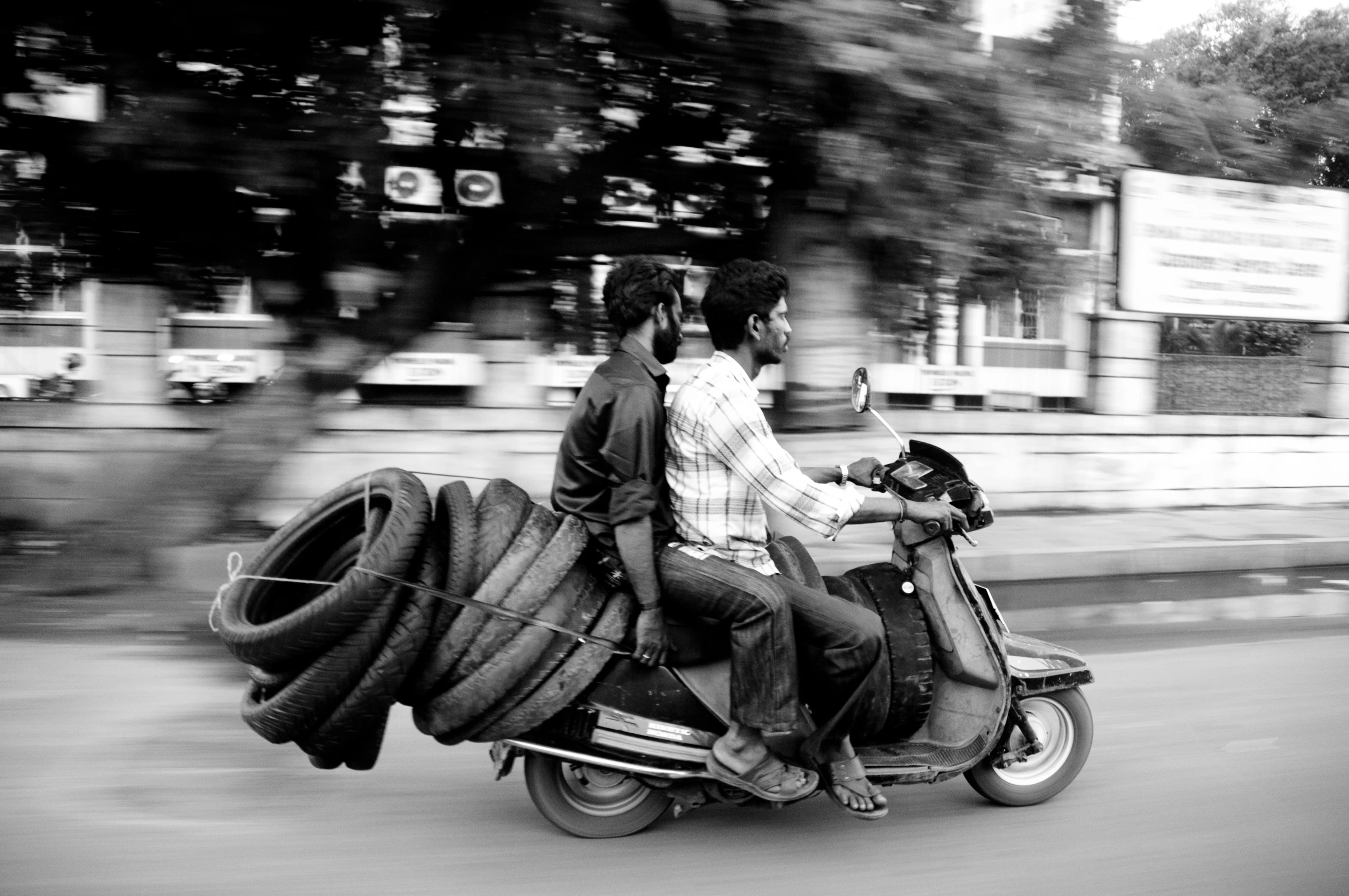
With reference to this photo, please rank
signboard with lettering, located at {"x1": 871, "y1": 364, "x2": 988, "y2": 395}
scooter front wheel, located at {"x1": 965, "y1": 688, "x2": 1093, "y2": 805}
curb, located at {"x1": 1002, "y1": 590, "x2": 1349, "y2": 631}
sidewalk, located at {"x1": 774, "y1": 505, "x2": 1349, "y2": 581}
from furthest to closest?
1. signboard with lettering, located at {"x1": 871, "y1": 364, "x2": 988, "y2": 395}
2. sidewalk, located at {"x1": 774, "y1": 505, "x2": 1349, "y2": 581}
3. curb, located at {"x1": 1002, "y1": 590, "x2": 1349, "y2": 631}
4. scooter front wheel, located at {"x1": 965, "y1": 688, "x2": 1093, "y2": 805}

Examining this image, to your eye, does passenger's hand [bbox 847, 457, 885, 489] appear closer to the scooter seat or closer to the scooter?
the scooter

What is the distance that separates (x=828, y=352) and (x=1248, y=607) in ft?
12.2

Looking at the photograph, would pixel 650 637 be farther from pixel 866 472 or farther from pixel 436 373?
pixel 436 373

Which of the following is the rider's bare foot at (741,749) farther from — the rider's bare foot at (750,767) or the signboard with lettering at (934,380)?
the signboard with lettering at (934,380)

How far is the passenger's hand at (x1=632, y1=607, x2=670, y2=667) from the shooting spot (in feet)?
11.7

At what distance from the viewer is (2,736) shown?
14.8 feet

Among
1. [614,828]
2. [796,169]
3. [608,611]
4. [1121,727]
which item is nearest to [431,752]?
[614,828]

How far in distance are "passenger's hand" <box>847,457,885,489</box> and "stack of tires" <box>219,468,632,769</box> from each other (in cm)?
88

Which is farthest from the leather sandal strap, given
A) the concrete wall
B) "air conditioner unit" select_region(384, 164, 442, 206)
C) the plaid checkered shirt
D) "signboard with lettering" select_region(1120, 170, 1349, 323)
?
"signboard with lettering" select_region(1120, 170, 1349, 323)

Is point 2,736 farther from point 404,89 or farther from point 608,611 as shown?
point 404,89

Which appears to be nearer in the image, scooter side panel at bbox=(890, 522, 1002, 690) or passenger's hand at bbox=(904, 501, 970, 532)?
passenger's hand at bbox=(904, 501, 970, 532)

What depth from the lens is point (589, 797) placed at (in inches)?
150

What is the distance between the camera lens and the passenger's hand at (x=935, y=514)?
→ 3674mm

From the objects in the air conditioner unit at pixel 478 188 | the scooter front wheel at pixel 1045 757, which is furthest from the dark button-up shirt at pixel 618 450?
the air conditioner unit at pixel 478 188
